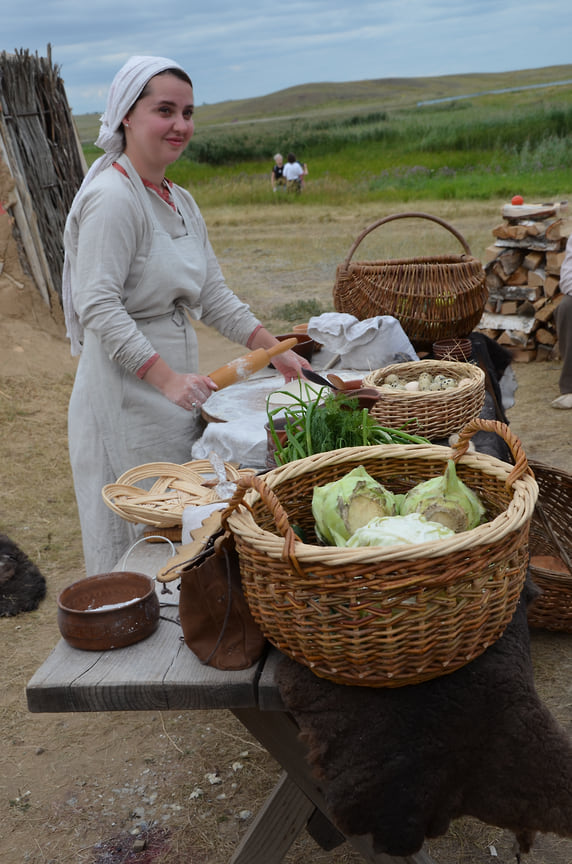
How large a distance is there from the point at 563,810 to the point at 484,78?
132 meters

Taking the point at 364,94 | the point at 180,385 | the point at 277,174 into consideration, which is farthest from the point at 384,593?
Result: the point at 364,94

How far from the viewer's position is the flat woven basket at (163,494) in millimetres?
1997

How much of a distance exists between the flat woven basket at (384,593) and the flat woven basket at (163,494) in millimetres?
621

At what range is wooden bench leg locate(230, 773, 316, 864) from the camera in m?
1.90

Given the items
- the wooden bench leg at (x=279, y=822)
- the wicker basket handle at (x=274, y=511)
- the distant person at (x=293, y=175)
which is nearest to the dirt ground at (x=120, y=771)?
the wooden bench leg at (x=279, y=822)

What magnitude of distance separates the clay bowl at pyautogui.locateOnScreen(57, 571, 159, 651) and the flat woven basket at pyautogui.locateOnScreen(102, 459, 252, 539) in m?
0.35

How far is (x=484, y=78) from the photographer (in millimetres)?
118312

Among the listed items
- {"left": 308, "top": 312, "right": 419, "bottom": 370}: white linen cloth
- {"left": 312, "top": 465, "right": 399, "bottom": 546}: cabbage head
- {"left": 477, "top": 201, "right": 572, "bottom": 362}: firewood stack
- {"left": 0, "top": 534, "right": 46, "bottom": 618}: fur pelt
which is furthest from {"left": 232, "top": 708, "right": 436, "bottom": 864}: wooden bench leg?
{"left": 477, "top": 201, "right": 572, "bottom": 362}: firewood stack

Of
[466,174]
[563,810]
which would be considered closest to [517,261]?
[563,810]

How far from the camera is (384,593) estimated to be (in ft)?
3.87

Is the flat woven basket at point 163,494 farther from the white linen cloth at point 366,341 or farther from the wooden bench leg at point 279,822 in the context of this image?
the white linen cloth at point 366,341

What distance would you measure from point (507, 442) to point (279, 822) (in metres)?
1.10

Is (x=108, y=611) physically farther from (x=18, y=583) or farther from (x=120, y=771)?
(x=18, y=583)

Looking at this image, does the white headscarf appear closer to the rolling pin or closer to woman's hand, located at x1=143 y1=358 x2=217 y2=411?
woman's hand, located at x1=143 y1=358 x2=217 y2=411
